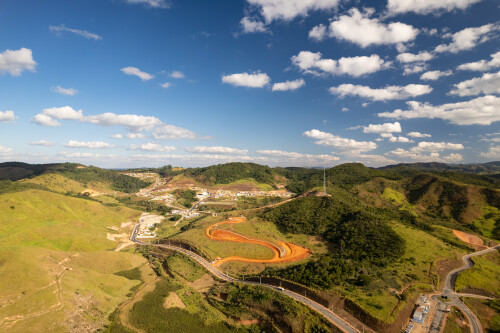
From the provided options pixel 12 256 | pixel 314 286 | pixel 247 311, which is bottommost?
pixel 247 311

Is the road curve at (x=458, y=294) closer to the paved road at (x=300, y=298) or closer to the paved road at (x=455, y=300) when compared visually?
the paved road at (x=455, y=300)

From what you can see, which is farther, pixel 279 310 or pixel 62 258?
pixel 62 258

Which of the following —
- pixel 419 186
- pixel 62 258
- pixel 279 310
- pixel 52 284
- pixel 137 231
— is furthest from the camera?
pixel 419 186

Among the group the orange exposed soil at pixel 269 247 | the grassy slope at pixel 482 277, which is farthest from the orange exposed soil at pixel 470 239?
the orange exposed soil at pixel 269 247

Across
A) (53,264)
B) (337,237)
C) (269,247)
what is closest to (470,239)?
(337,237)

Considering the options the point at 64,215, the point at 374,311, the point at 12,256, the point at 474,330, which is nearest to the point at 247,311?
the point at 374,311

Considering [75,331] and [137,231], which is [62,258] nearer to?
[75,331]

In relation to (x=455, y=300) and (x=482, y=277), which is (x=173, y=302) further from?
(x=482, y=277)
